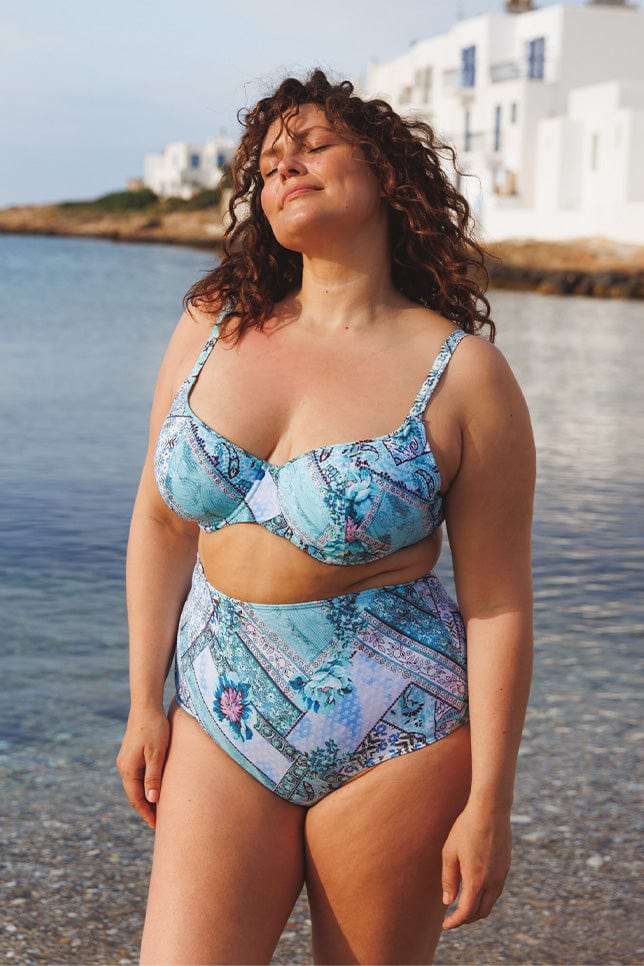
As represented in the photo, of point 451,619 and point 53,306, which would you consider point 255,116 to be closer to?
point 451,619

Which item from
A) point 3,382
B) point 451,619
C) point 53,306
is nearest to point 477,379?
point 451,619

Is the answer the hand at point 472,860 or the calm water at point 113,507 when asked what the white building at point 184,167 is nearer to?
the calm water at point 113,507

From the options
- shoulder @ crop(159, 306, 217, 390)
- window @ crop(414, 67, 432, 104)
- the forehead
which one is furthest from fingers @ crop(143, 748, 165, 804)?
window @ crop(414, 67, 432, 104)

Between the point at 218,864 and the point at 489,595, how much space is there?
0.68 meters

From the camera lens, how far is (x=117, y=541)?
8555 millimetres

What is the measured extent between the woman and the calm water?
117cm

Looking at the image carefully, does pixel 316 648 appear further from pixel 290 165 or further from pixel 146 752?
pixel 290 165

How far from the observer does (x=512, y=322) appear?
29.5 meters

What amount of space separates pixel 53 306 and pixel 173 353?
114ft

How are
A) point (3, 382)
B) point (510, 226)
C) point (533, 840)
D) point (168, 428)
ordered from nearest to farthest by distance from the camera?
point (168, 428), point (533, 840), point (3, 382), point (510, 226)

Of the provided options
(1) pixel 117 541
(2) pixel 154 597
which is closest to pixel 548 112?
(1) pixel 117 541

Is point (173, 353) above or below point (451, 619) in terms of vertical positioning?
above

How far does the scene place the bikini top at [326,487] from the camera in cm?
217

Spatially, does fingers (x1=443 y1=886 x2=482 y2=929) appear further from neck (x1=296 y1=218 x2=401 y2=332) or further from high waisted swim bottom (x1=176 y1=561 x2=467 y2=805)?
neck (x1=296 y1=218 x2=401 y2=332)
